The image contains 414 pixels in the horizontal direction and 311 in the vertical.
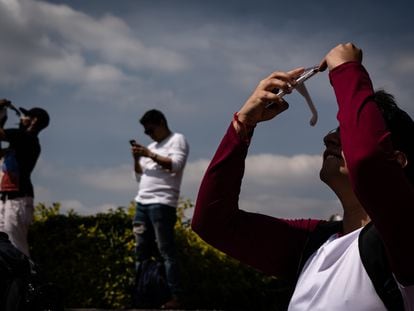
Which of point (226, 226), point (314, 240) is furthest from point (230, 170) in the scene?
point (314, 240)

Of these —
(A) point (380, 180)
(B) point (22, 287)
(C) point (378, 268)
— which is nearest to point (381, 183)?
(A) point (380, 180)

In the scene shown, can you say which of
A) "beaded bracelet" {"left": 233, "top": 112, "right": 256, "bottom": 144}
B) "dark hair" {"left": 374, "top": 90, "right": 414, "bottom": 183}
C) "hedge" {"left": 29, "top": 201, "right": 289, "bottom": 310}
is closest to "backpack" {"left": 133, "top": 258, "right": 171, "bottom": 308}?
"hedge" {"left": 29, "top": 201, "right": 289, "bottom": 310}

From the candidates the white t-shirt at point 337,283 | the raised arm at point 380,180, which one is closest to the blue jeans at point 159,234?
the white t-shirt at point 337,283

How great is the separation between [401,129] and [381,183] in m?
0.48

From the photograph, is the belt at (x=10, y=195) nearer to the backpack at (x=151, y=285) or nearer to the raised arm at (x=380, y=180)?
the backpack at (x=151, y=285)

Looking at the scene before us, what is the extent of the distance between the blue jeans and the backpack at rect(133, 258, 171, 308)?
10 cm

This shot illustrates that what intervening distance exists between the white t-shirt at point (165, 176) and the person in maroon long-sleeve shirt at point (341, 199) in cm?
482

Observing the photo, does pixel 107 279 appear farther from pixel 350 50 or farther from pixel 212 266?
pixel 350 50

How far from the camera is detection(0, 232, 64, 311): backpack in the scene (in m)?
2.94

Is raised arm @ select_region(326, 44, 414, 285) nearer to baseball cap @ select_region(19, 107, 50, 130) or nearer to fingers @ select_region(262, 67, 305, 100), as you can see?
fingers @ select_region(262, 67, 305, 100)

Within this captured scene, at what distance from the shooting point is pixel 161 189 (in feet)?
23.1

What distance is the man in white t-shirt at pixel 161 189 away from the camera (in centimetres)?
701

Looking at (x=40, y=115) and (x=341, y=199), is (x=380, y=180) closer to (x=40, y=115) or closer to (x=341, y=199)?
(x=341, y=199)

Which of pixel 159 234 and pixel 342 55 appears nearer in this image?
pixel 342 55
